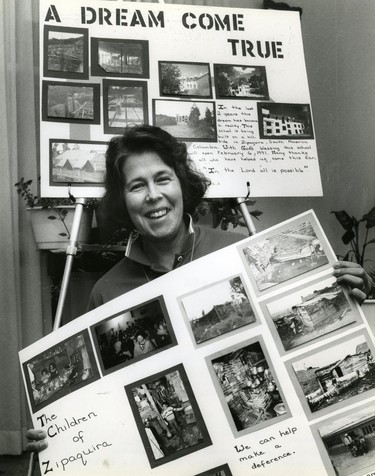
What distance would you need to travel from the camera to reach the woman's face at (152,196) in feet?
3.59

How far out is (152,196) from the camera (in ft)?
3.55

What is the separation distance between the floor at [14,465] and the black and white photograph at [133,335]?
86 centimetres

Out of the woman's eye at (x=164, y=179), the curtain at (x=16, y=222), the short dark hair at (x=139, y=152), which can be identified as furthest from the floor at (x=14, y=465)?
the woman's eye at (x=164, y=179)

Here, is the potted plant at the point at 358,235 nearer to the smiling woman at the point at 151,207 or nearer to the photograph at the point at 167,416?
the smiling woman at the point at 151,207

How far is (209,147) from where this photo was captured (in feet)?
3.91

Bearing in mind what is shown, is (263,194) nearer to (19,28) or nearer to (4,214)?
(4,214)

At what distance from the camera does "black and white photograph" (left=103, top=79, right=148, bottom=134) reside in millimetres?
1167

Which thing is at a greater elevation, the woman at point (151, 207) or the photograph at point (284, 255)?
the woman at point (151, 207)

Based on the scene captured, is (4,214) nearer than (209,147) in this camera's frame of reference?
No

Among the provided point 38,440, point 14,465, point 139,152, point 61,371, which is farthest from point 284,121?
point 14,465

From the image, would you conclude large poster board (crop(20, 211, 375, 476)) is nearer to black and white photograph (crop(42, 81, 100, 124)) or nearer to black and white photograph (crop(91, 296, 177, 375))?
black and white photograph (crop(91, 296, 177, 375))

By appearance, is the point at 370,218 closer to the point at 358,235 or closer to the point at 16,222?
the point at 358,235

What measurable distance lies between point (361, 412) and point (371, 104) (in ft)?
3.68

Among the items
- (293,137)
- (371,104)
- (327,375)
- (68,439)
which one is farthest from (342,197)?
(68,439)
